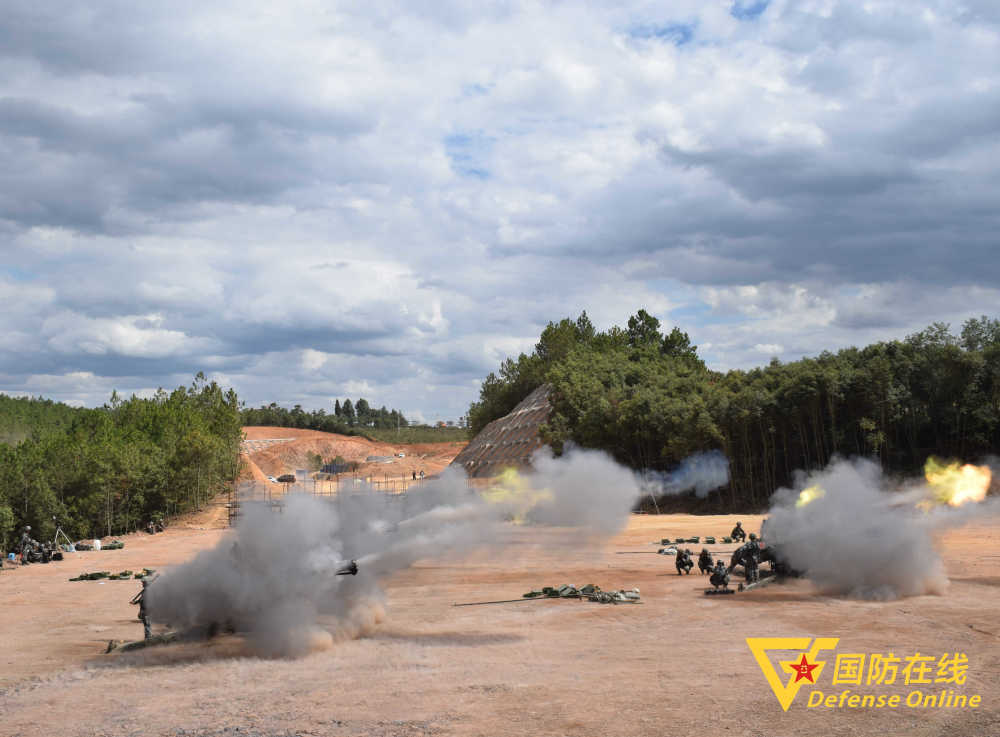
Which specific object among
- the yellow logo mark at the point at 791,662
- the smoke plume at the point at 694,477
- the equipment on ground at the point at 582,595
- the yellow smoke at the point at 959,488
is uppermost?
the yellow smoke at the point at 959,488

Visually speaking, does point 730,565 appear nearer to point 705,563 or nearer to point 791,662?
point 705,563

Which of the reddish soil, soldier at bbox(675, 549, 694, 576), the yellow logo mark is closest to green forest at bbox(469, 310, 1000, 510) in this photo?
soldier at bbox(675, 549, 694, 576)

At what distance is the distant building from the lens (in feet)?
339

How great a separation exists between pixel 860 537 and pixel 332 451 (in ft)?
519

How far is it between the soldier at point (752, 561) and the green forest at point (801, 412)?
109 feet

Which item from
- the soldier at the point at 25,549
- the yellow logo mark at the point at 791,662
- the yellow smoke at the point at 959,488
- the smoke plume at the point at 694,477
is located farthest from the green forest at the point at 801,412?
the soldier at the point at 25,549

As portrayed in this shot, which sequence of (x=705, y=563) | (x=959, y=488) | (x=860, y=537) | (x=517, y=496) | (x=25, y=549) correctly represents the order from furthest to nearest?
(x=25, y=549) < (x=705, y=563) < (x=517, y=496) < (x=959, y=488) < (x=860, y=537)

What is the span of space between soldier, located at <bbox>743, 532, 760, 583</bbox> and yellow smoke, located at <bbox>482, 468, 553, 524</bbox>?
27.5 ft

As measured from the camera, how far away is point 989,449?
5875 cm

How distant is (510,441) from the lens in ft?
364

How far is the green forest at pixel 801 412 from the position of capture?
195 ft

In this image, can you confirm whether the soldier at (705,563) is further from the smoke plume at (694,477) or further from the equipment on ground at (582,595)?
the smoke plume at (694,477)

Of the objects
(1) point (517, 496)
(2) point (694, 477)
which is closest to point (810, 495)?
(1) point (517, 496)

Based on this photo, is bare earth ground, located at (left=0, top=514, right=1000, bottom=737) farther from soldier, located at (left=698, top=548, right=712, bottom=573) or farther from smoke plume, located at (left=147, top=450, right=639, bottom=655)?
soldier, located at (left=698, top=548, right=712, bottom=573)
